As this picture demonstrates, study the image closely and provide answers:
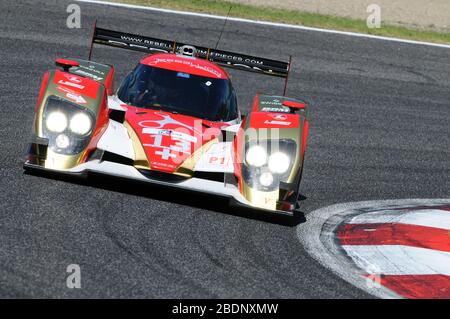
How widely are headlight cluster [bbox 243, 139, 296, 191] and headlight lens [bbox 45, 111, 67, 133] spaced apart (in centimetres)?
165

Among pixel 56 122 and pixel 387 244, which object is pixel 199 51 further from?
pixel 387 244

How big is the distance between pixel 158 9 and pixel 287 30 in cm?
238

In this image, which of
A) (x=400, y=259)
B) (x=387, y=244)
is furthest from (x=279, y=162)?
(x=400, y=259)

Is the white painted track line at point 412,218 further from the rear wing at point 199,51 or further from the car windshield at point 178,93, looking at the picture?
the rear wing at point 199,51

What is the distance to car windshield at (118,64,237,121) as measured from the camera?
9.80 metres

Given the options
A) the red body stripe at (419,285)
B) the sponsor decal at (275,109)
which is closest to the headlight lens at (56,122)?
the sponsor decal at (275,109)

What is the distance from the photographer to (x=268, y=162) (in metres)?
8.90

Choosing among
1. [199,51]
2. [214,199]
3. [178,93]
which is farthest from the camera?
[199,51]

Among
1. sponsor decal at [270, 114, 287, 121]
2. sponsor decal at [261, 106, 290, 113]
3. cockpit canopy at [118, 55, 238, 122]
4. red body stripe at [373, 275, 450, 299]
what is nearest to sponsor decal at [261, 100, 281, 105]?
sponsor decal at [261, 106, 290, 113]

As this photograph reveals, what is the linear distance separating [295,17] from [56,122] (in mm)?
10757

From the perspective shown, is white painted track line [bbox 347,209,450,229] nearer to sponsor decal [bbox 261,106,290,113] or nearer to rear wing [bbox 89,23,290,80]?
sponsor decal [bbox 261,106,290,113]

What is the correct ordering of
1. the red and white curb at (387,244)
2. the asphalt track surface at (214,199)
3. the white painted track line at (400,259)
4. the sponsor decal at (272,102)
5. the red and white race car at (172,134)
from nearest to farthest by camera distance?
the asphalt track surface at (214,199) < the red and white curb at (387,244) < the white painted track line at (400,259) < the red and white race car at (172,134) < the sponsor decal at (272,102)

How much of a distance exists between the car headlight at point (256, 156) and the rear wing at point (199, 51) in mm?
1854

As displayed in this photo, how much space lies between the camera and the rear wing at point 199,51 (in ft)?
35.0
